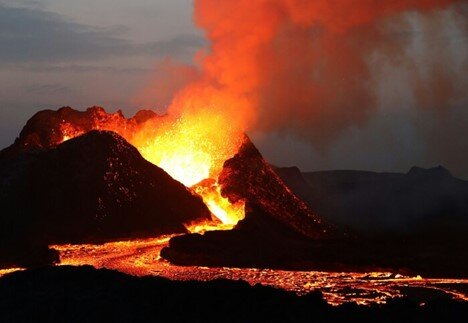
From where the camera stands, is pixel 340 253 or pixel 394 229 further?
pixel 394 229

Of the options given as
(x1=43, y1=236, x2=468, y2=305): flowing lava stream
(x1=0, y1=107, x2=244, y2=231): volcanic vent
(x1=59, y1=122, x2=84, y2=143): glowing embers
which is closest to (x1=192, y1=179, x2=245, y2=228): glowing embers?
(x1=0, y1=107, x2=244, y2=231): volcanic vent

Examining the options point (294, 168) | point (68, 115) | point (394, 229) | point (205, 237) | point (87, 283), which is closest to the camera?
point (87, 283)

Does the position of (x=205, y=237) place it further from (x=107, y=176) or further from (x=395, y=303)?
(x=395, y=303)

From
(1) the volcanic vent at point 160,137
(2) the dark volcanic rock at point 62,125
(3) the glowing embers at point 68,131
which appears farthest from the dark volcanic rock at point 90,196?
(3) the glowing embers at point 68,131

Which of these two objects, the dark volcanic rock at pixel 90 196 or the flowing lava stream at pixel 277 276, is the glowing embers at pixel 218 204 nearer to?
the dark volcanic rock at pixel 90 196

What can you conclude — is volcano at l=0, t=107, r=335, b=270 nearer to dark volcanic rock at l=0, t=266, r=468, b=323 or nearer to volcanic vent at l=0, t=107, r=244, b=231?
volcanic vent at l=0, t=107, r=244, b=231

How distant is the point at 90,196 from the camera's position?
227 feet

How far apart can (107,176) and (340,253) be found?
17.6 meters

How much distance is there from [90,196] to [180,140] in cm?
1331

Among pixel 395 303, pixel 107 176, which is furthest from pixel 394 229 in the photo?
pixel 395 303

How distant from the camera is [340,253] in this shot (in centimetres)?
6512

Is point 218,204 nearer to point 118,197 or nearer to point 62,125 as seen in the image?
point 118,197

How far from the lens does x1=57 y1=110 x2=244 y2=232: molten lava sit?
79438mm

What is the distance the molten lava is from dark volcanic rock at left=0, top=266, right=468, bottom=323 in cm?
3142
